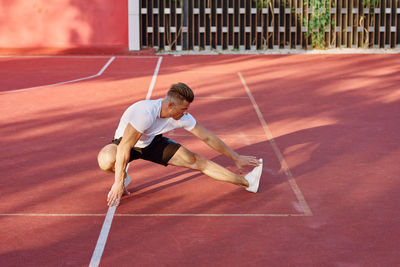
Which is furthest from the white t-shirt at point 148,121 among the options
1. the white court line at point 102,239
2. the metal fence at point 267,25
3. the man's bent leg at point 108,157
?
the metal fence at point 267,25

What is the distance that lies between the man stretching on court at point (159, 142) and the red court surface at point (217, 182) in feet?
0.80

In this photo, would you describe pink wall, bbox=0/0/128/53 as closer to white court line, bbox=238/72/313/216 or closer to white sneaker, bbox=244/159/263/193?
white court line, bbox=238/72/313/216

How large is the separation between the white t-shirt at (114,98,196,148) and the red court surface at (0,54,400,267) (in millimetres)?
618

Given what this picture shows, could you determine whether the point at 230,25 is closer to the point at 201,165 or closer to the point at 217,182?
the point at 217,182

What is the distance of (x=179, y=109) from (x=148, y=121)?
0.95 feet

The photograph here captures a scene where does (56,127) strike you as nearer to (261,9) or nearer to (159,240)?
(159,240)

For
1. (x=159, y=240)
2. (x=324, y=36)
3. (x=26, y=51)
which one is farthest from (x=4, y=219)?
(x=324, y=36)

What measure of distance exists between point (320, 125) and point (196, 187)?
336 cm

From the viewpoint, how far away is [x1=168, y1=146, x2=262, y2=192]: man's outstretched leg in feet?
21.1

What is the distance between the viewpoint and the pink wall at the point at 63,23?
60.1ft

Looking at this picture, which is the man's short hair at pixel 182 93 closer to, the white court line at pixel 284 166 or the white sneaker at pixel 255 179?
the white sneaker at pixel 255 179

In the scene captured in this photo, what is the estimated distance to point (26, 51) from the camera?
59.9 feet

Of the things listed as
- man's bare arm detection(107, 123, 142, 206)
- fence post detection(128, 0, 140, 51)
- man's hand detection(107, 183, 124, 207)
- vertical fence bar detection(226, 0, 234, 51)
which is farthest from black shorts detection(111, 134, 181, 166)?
vertical fence bar detection(226, 0, 234, 51)

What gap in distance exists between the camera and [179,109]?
5.86 meters
